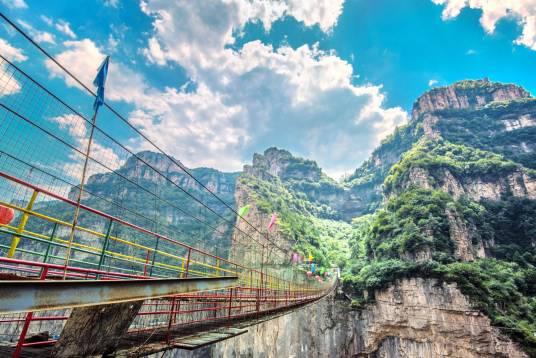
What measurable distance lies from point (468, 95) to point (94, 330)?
279 feet

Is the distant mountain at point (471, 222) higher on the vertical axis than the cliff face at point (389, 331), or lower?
higher

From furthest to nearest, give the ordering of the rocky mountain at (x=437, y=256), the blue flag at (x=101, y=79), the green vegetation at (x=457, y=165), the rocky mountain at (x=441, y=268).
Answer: the green vegetation at (x=457, y=165), the rocky mountain at (x=441, y=268), the rocky mountain at (x=437, y=256), the blue flag at (x=101, y=79)

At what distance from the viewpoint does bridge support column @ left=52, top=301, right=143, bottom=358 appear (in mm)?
2848

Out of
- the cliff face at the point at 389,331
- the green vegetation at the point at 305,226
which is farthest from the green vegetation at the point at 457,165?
the cliff face at the point at 389,331

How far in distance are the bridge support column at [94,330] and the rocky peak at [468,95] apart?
75.4 m

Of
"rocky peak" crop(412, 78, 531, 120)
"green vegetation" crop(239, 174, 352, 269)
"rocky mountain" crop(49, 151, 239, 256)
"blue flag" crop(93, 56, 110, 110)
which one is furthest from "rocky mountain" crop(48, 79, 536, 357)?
"rocky mountain" crop(49, 151, 239, 256)

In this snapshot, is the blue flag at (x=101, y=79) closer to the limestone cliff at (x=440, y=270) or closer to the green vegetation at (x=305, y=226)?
the limestone cliff at (x=440, y=270)

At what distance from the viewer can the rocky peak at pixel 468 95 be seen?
63.6 m

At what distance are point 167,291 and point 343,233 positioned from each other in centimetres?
8000

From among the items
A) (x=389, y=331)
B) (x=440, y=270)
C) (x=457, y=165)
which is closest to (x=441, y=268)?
(x=440, y=270)

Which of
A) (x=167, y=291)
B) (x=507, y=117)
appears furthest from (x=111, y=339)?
(x=507, y=117)

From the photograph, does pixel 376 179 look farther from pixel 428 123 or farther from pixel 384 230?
pixel 384 230

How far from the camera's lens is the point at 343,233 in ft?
257

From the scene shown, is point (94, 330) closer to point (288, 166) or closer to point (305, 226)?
point (305, 226)
